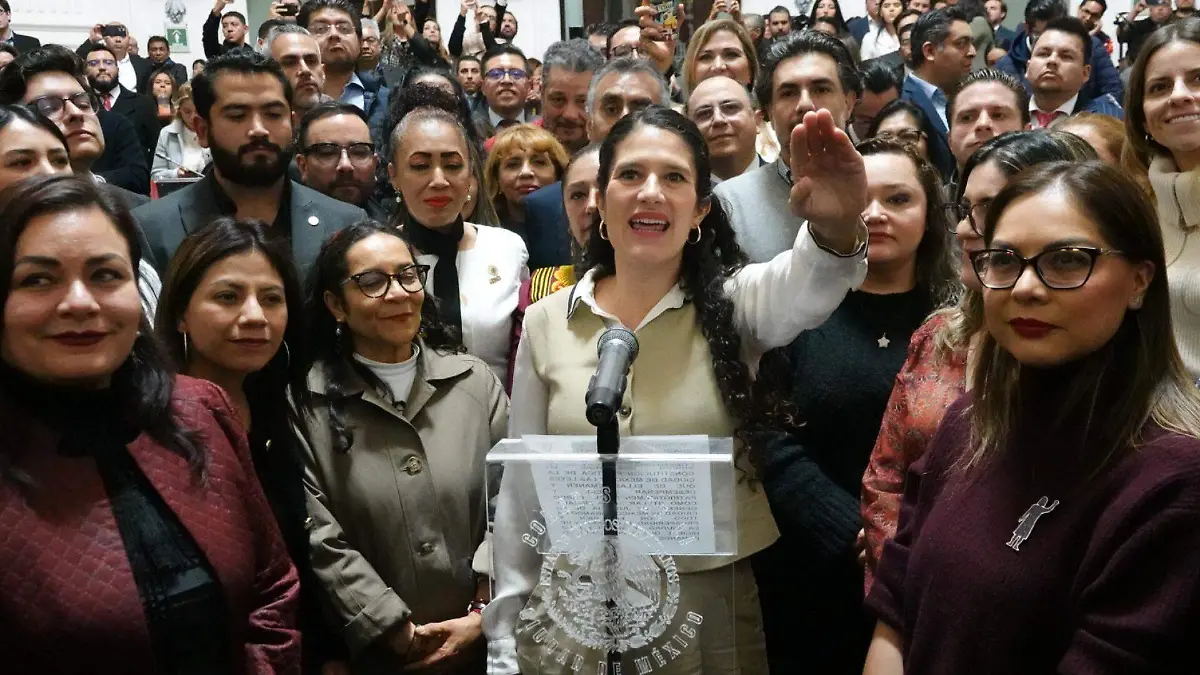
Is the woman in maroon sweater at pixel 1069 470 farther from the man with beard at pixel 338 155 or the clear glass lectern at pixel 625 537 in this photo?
the man with beard at pixel 338 155

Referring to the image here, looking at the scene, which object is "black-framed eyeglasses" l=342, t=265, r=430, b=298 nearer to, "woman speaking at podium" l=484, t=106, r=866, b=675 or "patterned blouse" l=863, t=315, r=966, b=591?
"woman speaking at podium" l=484, t=106, r=866, b=675

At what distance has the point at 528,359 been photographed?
1897mm

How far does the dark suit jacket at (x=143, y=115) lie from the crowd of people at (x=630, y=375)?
339 centimetres

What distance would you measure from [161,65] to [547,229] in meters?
6.17

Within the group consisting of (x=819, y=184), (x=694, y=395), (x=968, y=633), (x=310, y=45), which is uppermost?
(x=310, y=45)

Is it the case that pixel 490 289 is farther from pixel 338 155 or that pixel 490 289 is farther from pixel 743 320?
pixel 743 320

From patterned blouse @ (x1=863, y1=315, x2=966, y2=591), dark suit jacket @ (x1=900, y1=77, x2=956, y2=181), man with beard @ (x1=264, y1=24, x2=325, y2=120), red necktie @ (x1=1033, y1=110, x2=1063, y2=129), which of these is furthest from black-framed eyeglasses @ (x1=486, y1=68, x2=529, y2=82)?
patterned blouse @ (x1=863, y1=315, x2=966, y2=591)

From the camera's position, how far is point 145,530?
1611mm

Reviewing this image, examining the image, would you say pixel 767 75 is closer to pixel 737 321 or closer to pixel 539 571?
pixel 737 321

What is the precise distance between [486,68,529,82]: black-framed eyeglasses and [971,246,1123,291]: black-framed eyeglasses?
4345mm

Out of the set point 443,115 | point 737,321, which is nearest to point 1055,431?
point 737,321

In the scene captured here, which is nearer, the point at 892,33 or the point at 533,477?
the point at 533,477

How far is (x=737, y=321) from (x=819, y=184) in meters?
0.35

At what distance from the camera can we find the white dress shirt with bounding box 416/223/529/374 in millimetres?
2785
